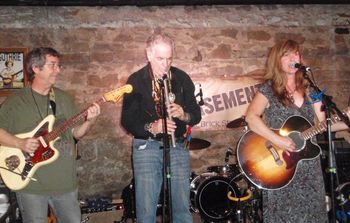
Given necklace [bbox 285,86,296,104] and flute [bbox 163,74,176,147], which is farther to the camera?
necklace [bbox 285,86,296,104]

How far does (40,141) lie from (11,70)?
123 inches

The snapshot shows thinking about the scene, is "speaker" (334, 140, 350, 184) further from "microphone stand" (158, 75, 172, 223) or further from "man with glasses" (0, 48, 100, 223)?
"man with glasses" (0, 48, 100, 223)

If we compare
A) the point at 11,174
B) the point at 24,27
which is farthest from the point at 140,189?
the point at 24,27

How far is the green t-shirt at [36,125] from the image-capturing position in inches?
128

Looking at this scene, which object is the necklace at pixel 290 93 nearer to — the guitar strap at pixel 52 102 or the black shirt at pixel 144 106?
the black shirt at pixel 144 106

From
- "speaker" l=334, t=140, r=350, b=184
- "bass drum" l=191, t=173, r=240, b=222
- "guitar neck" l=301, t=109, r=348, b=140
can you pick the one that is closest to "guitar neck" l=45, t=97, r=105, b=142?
"guitar neck" l=301, t=109, r=348, b=140

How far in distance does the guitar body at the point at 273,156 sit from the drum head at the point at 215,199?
1778 millimetres

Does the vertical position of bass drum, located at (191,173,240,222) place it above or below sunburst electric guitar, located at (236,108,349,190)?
below

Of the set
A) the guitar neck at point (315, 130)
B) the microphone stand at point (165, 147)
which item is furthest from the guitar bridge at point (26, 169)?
the guitar neck at point (315, 130)

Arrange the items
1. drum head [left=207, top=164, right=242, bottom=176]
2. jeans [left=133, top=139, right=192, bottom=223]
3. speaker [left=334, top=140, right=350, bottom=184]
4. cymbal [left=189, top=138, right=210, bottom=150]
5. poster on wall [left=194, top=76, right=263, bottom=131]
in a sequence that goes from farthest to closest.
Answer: poster on wall [left=194, top=76, right=263, bottom=131] < drum head [left=207, top=164, right=242, bottom=176] < cymbal [left=189, top=138, right=210, bottom=150] < speaker [left=334, top=140, right=350, bottom=184] < jeans [left=133, top=139, right=192, bottom=223]

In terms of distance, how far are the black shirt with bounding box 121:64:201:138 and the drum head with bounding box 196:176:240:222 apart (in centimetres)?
230

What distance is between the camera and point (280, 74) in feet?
10.9

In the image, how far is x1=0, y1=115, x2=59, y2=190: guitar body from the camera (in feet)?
10.9

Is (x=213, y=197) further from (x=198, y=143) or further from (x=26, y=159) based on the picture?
(x=26, y=159)
